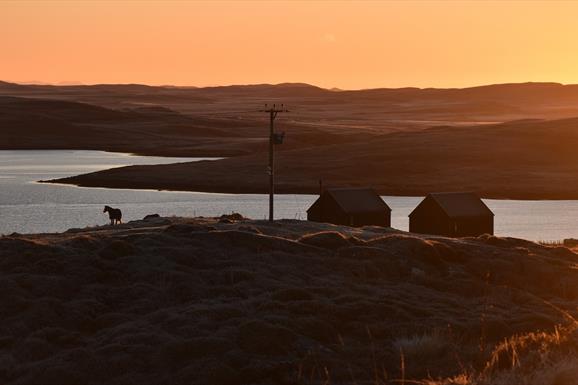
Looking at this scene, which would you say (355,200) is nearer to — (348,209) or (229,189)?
(348,209)

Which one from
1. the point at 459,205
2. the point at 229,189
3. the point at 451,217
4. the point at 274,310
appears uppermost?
the point at 274,310

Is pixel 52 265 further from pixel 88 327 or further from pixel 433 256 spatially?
pixel 433 256

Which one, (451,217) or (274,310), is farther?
(451,217)

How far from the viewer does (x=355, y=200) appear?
80.6m

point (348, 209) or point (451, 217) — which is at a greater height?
point (348, 209)

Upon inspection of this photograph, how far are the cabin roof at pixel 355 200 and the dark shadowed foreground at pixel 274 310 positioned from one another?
3196cm

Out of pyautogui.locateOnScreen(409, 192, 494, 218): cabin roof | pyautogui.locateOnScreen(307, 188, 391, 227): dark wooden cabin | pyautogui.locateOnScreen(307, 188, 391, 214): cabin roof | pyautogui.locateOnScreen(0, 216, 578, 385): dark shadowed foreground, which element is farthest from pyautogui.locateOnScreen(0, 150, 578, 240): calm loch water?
pyautogui.locateOnScreen(0, 216, 578, 385): dark shadowed foreground

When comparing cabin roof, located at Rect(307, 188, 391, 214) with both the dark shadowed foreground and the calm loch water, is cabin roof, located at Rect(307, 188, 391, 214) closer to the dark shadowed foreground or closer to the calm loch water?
the calm loch water

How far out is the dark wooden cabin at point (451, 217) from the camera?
79438 millimetres

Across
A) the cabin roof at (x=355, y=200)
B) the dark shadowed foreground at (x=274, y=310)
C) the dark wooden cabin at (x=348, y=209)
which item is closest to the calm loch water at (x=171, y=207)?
the cabin roof at (x=355, y=200)

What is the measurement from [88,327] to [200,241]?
10.9 metres

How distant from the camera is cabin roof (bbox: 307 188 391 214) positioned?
7919 cm

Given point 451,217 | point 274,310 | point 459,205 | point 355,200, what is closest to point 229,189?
point 355,200

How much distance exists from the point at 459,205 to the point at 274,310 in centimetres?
5124
